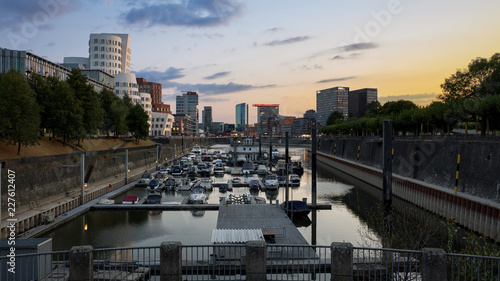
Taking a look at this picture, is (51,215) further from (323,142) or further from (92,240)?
(323,142)

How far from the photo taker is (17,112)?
4225cm

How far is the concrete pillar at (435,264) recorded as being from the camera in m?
12.1

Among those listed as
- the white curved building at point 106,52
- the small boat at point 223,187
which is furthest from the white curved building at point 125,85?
the small boat at point 223,187

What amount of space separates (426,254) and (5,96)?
159ft

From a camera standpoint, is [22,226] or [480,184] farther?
[480,184]

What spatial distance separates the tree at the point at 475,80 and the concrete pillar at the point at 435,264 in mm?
83229

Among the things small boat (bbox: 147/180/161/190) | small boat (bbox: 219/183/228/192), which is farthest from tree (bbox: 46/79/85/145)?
small boat (bbox: 219/183/228/192)

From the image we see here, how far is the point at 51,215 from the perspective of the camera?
34.3 metres

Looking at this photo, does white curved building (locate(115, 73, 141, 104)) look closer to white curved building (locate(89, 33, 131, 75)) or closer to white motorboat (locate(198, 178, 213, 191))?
white curved building (locate(89, 33, 131, 75))

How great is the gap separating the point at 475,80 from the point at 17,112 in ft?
332

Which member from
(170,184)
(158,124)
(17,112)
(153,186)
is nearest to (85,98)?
(153,186)

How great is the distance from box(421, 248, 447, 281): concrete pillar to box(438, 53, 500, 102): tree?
83229mm

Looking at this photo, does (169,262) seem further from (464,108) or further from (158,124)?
(158,124)

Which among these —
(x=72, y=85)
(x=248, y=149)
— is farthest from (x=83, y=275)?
(x=248, y=149)
